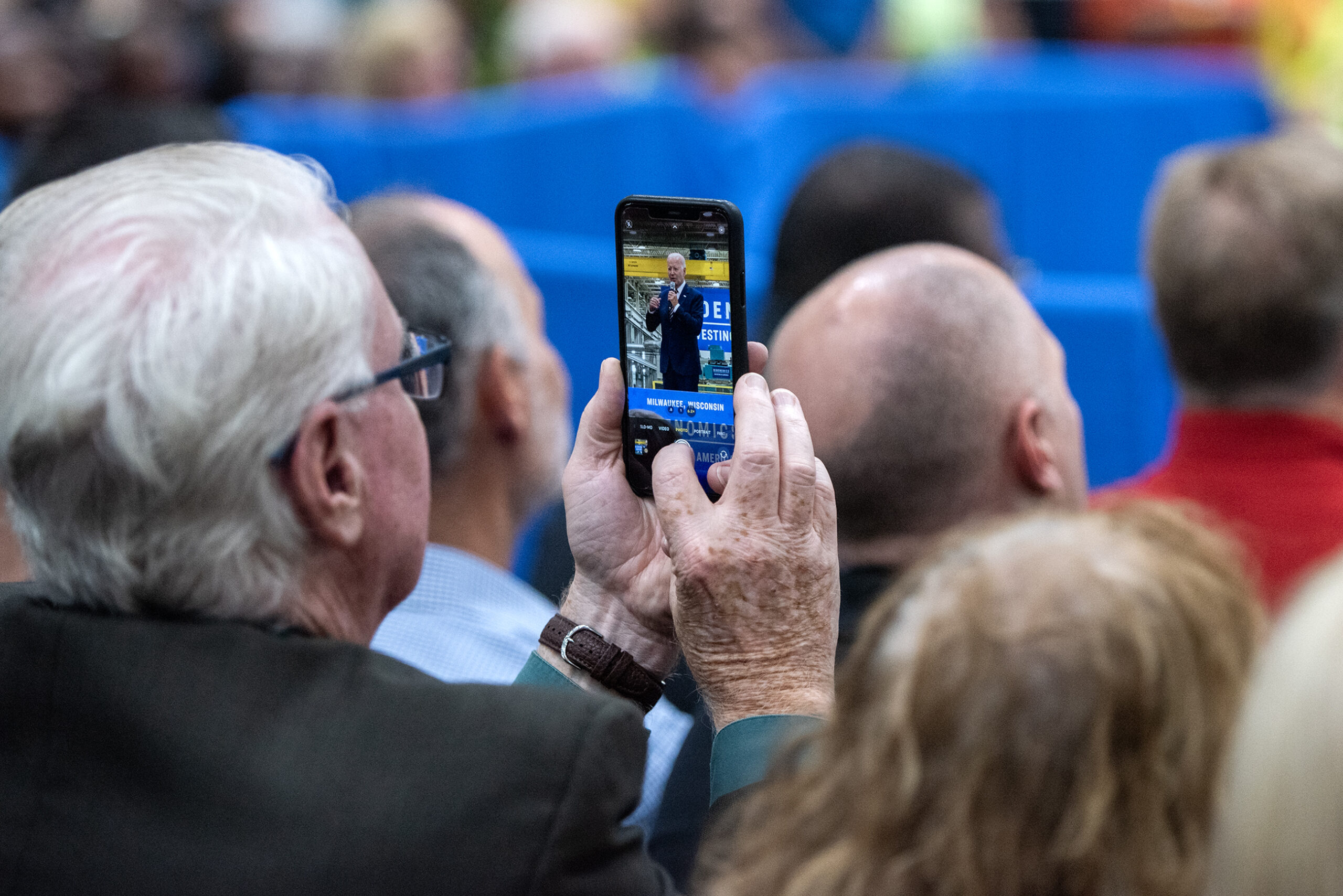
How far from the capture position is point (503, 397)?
2549 millimetres

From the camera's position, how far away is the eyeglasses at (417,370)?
1.40 meters

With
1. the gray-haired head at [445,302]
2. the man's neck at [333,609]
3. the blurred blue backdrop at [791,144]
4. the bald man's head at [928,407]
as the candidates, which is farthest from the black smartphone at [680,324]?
the blurred blue backdrop at [791,144]

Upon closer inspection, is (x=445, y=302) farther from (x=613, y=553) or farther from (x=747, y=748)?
(x=747, y=748)

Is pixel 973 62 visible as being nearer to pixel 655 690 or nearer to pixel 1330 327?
pixel 1330 327

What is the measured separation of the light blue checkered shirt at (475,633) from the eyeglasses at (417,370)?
557 millimetres

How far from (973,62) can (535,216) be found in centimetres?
318

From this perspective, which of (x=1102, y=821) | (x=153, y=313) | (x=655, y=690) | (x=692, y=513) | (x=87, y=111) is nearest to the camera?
(x=1102, y=821)

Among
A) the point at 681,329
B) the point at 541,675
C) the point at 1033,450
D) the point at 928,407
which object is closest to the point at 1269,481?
the point at 1033,450

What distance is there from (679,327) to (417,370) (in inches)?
11.6

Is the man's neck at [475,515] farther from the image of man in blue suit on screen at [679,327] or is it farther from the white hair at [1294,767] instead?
the white hair at [1294,767]

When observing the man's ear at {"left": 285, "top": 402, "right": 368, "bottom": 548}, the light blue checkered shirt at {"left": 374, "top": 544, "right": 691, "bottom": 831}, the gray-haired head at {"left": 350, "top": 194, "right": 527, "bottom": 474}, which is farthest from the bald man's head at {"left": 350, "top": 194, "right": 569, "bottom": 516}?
the man's ear at {"left": 285, "top": 402, "right": 368, "bottom": 548}

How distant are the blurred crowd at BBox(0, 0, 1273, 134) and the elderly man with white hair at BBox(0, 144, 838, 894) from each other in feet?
18.8

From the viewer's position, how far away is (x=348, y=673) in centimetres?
129

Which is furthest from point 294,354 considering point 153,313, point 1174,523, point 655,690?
point 1174,523
